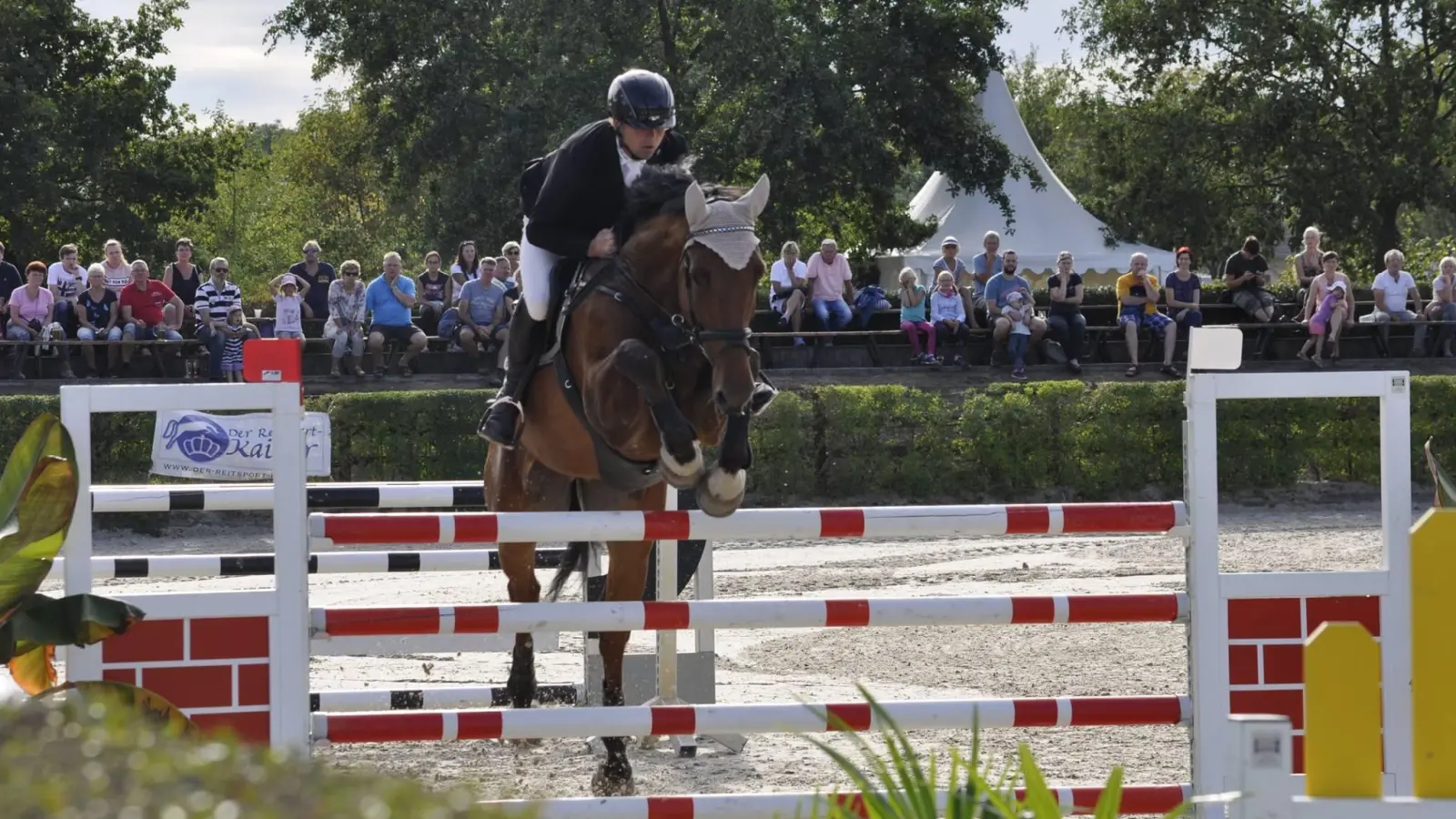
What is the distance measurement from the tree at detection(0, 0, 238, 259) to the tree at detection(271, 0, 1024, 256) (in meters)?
3.39

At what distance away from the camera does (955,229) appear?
23859mm

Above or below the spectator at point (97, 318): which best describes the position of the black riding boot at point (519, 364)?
below

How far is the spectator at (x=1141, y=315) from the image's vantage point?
1655 centimetres

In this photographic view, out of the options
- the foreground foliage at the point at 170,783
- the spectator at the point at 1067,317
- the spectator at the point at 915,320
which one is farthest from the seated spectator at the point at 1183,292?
the foreground foliage at the point at 170,783

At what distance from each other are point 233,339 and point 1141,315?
878 cm

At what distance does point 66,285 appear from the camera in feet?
51.2

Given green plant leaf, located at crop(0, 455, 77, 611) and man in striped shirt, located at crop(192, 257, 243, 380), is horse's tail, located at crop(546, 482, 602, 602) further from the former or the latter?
man in striped shirt, located at crop(192, 257, 243, 380)

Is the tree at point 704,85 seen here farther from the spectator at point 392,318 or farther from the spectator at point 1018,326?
the spectator at point 392,318

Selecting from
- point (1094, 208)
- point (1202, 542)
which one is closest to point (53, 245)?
point (1094, 208)

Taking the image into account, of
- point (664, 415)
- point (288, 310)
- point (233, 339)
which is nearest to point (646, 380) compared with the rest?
point (664, 415)

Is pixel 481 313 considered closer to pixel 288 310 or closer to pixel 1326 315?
pixel 288 310

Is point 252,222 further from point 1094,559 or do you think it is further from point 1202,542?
point 1202,542

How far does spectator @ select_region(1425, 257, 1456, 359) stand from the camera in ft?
58.0

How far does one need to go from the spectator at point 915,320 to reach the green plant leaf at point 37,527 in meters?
13.3
